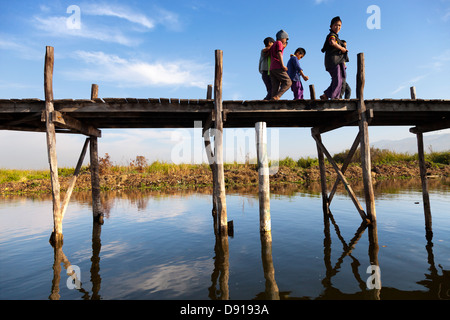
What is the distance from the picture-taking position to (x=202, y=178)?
71.1ft

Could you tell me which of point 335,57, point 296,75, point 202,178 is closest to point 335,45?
point 335,57

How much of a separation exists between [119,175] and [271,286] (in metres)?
18.6

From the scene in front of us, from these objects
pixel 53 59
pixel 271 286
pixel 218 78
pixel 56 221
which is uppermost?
pixel 53 59

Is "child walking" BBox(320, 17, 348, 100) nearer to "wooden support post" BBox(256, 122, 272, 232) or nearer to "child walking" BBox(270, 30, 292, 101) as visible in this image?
"child walking" BBox(270, 30, 292, 101)

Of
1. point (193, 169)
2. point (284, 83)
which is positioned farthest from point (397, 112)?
point (193, 169)

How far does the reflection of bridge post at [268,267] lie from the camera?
411 cm

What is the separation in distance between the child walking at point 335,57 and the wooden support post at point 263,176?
2362 millimetres

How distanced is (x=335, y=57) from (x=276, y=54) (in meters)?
1.65

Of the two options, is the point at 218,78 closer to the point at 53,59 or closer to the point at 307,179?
the point at 53,59

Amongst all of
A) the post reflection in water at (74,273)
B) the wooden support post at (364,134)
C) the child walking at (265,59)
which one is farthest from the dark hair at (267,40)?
the post reflection in water at (74,273)

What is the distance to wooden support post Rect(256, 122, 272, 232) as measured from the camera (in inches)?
269

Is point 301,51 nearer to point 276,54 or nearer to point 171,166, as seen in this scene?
point 276,54

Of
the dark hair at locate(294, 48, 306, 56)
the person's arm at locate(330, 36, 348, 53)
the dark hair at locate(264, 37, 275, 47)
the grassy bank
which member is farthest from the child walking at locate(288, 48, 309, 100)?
the grassy bank

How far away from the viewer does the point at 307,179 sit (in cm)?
Answer: 2303
